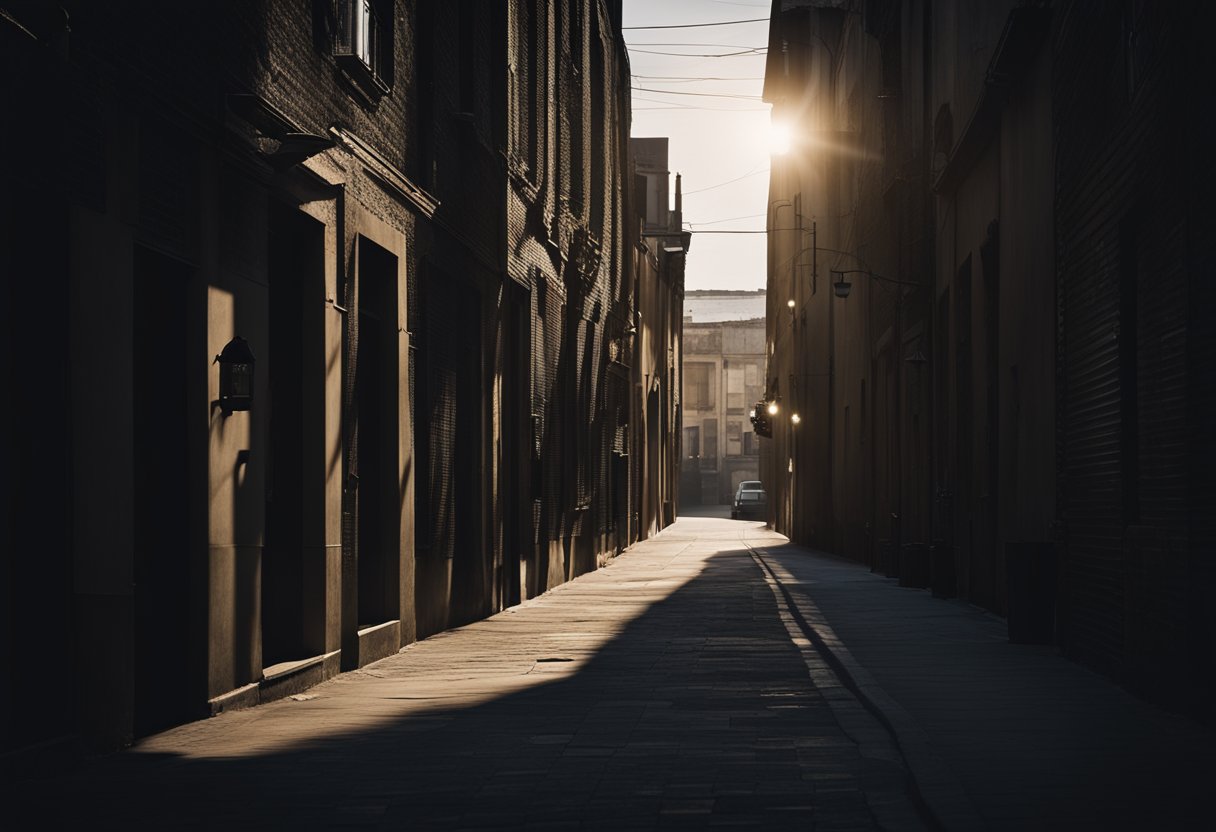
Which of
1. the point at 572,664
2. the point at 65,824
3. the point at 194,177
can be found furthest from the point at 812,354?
the point at 65,824

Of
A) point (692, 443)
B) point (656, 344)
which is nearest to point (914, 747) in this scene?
point (656, 344)

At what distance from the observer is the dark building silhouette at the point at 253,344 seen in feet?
28.6

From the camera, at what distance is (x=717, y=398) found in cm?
9912

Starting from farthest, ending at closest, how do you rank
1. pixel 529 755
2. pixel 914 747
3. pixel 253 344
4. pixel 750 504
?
pixel 750 504, pixel 253 344, pixel 529 755, pixel 914 747

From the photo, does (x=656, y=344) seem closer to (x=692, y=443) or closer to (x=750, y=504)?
(x=750, y=504)

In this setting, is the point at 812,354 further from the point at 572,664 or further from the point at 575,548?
the point at 572,664

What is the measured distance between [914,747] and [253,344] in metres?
5.28

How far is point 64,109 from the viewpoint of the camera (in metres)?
8.88

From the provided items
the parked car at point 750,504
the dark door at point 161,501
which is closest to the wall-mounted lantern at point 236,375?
the dark door at point 161,501

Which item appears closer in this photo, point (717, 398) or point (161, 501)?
point (161, 501)

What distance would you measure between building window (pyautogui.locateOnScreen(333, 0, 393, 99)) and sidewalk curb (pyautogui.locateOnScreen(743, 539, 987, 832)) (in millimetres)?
6140

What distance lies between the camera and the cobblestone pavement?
301 inches

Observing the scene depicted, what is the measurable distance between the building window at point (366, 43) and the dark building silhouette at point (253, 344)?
4cm

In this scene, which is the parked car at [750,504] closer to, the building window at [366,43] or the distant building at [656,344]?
the distant building at [656,344]
